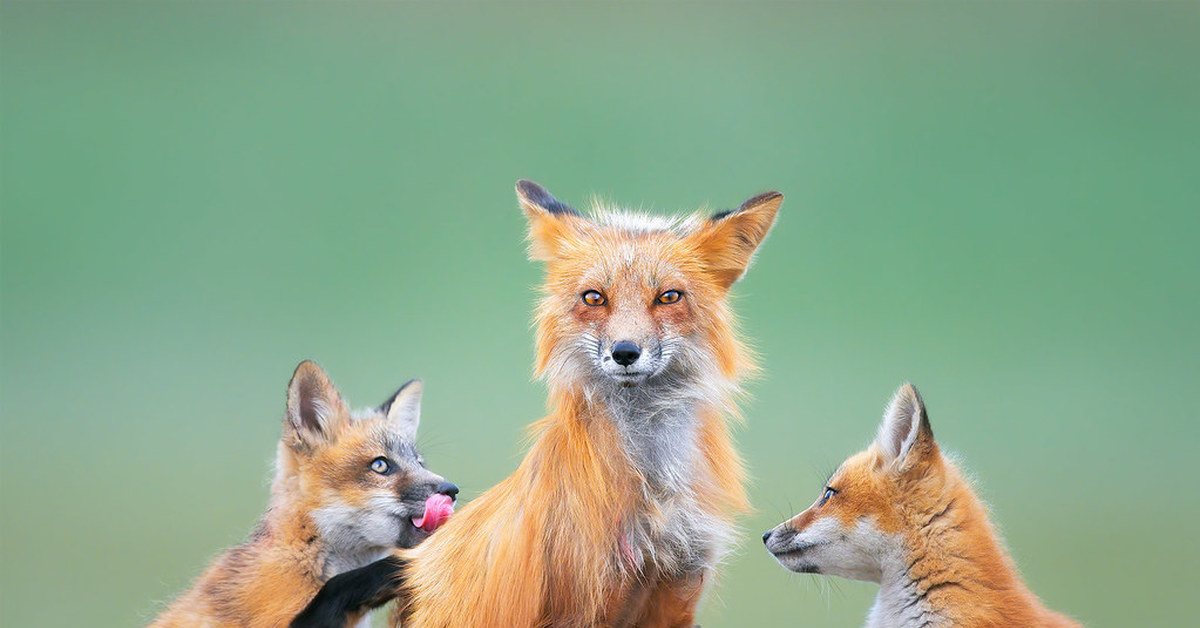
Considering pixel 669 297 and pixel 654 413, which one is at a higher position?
pixel 669 297

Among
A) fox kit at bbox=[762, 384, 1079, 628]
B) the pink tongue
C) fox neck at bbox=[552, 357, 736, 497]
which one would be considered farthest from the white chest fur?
the pink tongue

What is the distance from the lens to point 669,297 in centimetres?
338

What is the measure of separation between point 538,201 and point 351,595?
1.40 meters

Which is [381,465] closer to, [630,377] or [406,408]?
[406,408]

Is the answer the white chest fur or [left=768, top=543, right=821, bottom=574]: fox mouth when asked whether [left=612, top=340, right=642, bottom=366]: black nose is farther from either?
[left=768, top=543, right=821, bottom=574]: fox mouth

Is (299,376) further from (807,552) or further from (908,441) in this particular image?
(908,441)

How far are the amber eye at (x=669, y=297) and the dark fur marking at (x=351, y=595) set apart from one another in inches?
49.8

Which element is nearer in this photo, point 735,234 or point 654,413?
point 654,413

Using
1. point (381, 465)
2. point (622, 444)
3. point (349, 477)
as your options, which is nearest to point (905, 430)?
point (622, 444)

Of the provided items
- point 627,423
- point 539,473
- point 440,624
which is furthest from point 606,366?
point 440,624

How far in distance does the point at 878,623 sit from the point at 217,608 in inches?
87.0

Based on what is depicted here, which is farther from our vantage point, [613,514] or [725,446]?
[725,446]

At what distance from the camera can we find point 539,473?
349cm

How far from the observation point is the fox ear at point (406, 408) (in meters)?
4.17
